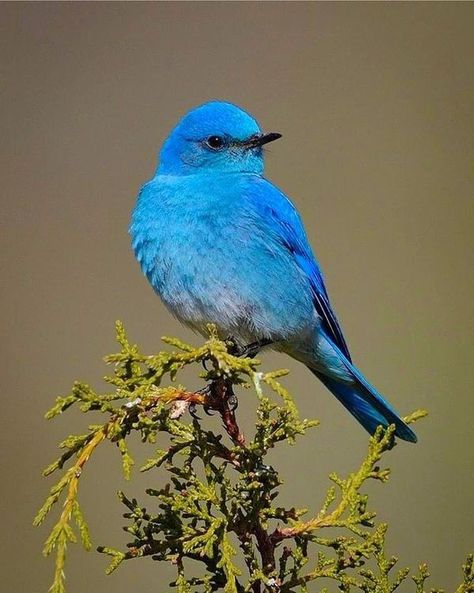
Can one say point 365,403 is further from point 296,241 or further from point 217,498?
point 217,498

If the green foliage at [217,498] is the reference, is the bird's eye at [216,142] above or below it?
above

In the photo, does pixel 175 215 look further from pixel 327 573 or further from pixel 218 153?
pixel 327 573

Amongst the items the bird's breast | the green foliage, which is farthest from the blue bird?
the green foliage

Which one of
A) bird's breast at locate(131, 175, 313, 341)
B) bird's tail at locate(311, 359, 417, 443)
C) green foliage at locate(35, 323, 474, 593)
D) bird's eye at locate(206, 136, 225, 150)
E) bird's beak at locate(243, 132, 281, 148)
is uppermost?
bird's eye at locate(206, 136, 225, 150)

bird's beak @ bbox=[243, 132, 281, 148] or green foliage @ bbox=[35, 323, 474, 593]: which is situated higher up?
bird's beak @ bbox=[243, 132, 281, 148]

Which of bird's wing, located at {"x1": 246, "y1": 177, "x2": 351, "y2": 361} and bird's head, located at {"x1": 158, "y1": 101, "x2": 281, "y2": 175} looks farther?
bird's head, located at {"x1": 158, "y1": 101, "x2": 281, "y2": 175}

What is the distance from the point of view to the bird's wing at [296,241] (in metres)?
3.51

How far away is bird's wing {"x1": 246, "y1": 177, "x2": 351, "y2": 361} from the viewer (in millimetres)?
3506

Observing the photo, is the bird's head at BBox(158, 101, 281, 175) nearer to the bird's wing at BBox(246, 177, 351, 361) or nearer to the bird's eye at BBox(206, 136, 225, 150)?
the bird's eye at BBox(206, 136, 225, 150)

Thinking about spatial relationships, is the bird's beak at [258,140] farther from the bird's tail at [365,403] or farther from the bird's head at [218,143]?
the bird's tail at [365,403]

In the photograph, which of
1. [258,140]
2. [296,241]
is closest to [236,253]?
[296,241]

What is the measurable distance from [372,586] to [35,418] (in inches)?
111

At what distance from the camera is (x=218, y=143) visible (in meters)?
3.71

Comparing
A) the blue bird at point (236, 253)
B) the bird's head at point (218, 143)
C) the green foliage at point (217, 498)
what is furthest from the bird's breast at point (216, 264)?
the green foliage at point (217, 498)
